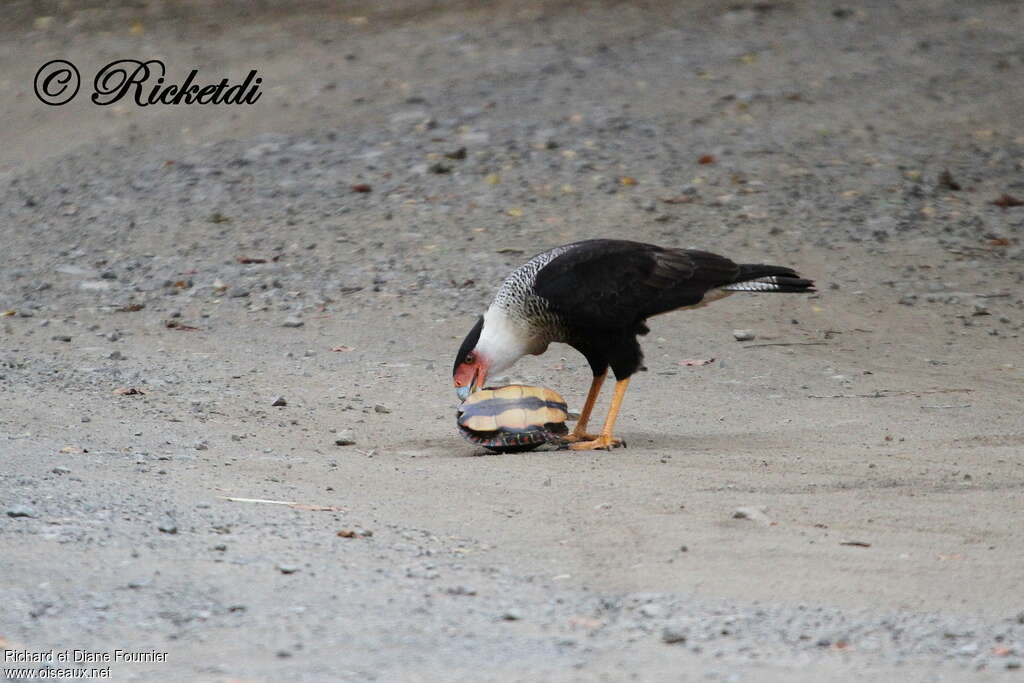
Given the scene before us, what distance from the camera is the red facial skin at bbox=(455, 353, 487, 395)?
20.7ft

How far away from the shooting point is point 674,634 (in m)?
3.48

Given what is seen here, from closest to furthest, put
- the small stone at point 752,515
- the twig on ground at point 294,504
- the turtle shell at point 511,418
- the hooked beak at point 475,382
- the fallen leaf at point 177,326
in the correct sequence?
A: the small stone at point 752,515 → the twig on ground at point 294,504 → the turtle shell at point 511,418 → the hooked beak at point 475,382 → the fallen leaf at point 177,326

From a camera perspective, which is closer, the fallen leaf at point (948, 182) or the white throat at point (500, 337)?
the white throat at point (500, 337)

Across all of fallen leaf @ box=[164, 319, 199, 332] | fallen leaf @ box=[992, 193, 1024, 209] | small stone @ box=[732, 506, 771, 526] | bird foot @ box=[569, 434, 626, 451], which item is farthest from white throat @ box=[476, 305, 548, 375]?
fallen leaf @ box=[992, 193, 1024, 209]

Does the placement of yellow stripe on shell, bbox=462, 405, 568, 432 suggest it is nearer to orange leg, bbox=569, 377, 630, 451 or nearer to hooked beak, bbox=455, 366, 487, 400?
orange leg, bbox=569, 377, 630, 451

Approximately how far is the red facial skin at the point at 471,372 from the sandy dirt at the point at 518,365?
A: 271 mm

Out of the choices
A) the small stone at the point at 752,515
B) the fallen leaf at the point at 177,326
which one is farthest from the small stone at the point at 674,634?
the fallen leaf at the point at 177,326

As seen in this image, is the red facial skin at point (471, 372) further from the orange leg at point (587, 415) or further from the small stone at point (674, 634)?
the small stone at point (674, 634)

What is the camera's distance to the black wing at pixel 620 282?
620 cm

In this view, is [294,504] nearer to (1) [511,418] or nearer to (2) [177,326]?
(1) [511,418]

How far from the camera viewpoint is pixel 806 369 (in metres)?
7.91

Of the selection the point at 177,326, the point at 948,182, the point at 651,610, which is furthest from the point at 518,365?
the point at 948,182

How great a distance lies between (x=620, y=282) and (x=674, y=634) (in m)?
2.95

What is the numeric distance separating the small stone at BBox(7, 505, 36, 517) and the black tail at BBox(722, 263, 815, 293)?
3410 mm
